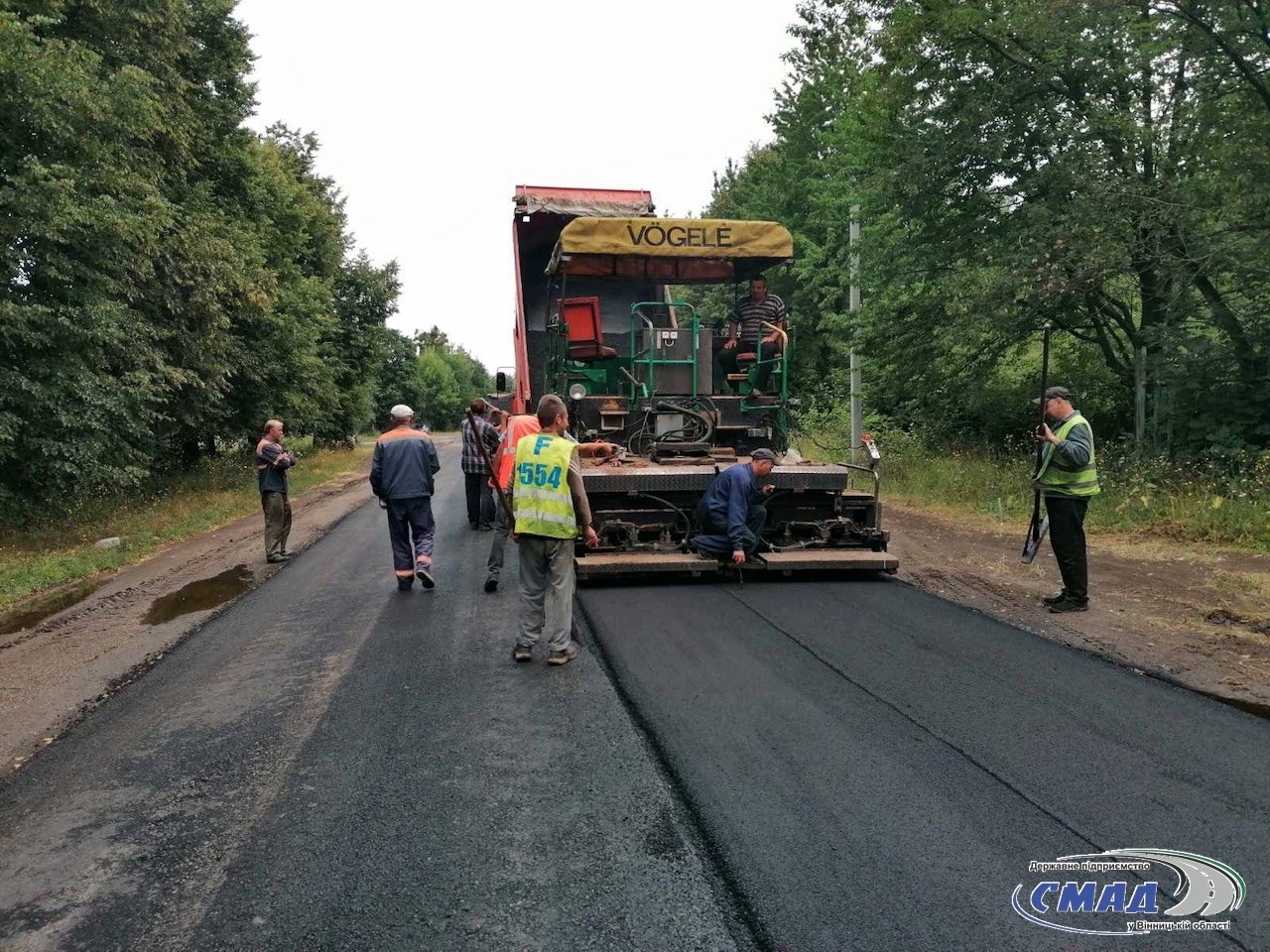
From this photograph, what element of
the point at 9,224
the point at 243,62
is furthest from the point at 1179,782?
the point at 243,62

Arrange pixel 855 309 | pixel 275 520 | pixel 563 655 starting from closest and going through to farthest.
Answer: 1. pixel 563 655
2. pixel 275 520
3. pixel 855 309

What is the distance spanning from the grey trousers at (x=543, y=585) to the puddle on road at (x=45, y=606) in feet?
15.6

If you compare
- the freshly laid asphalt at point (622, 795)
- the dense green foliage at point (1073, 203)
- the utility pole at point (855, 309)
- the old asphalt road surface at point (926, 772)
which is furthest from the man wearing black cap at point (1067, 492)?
the utility pole at point (855, 309)

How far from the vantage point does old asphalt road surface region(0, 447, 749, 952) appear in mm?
2674

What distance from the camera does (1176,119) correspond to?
449 inches

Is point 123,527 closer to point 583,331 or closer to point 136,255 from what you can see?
point 136,255

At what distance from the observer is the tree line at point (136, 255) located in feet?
34.0

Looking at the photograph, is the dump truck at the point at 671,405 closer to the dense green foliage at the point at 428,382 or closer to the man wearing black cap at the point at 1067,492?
the man wearing black cap at the point at 1067,492

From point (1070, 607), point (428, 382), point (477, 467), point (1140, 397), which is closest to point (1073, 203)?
point (1140, 397)

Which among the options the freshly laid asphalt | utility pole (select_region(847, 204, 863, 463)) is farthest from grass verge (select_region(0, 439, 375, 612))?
utility pole (select_region(847, 204, 863, 463))

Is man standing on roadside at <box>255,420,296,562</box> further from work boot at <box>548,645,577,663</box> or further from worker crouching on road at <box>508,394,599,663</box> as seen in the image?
work boot at <box>548,645,577,663</box>

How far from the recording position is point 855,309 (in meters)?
16.3

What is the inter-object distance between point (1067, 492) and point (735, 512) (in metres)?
2.59

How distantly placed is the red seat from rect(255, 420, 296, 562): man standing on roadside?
132 inches
